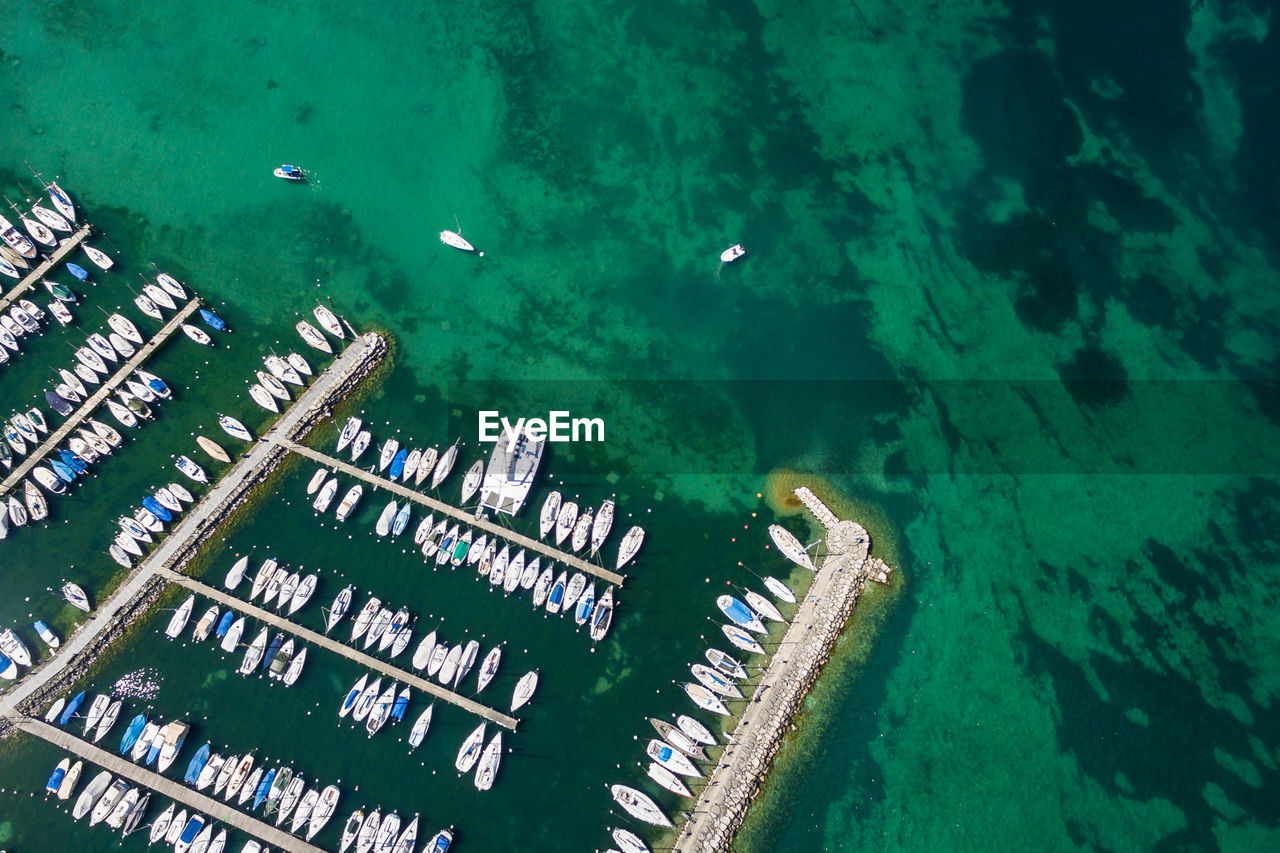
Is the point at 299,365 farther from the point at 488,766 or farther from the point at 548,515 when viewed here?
the point at 488,766

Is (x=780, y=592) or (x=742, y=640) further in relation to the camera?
(x=780, y=592)

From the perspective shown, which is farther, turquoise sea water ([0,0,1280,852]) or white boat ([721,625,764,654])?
white boat ([721,625,764,654])

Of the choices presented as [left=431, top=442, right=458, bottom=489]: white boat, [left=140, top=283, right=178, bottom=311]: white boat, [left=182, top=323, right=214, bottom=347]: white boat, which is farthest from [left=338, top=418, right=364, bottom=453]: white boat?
[left=140, top=283, right=178, bottom=311]: white boat

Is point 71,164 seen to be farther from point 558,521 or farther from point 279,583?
point 558,521

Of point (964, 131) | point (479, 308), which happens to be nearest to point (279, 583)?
point (479, 308)

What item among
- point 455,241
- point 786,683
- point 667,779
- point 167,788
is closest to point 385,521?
point 167,788

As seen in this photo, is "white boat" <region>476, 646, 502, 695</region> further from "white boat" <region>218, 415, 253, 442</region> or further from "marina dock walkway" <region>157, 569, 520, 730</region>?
"white boat" <region>218, 415, 253, 442</region>

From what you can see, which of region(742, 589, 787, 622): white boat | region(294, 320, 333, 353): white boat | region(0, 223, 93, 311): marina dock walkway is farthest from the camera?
region(0, 223, 93, 311): marina dock walkway
